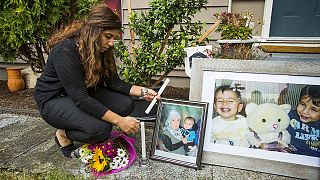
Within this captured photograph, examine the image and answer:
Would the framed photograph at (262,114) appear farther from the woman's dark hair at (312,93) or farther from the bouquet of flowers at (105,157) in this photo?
the bouquet of flowers at (105,157)

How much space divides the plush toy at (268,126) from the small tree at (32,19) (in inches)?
87.3

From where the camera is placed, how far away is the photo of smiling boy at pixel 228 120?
168cm

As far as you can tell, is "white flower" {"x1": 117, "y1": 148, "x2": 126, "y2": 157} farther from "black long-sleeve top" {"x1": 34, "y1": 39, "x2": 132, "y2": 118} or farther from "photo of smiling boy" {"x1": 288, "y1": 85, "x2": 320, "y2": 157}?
"photo of smiling boy" {"x1": 288, "y1": 85, "x2": 320, "y2": 157}

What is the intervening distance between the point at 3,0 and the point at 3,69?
2.63 meters

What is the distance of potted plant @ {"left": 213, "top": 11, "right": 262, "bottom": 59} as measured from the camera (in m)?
1.92

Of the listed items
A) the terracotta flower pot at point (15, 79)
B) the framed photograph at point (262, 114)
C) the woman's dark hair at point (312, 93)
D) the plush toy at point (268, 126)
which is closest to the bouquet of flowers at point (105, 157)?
the framed photograph at point (262, 114)

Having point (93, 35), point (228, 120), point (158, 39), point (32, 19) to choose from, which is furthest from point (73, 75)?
point (32, 19)

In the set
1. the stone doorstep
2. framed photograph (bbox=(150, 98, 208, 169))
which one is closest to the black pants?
framed photograph (bbox=(150, 98, 208, 169))

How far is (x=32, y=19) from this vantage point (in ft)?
8.54

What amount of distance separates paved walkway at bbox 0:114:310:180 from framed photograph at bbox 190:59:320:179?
0.08 metres

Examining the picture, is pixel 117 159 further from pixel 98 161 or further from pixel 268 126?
pixel 268 126

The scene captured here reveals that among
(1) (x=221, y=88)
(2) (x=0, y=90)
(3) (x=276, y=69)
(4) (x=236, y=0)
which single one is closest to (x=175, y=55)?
(1) (x=221, y=88)

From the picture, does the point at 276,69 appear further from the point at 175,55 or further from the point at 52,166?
the point at 52,166

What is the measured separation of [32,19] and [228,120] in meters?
2.24
